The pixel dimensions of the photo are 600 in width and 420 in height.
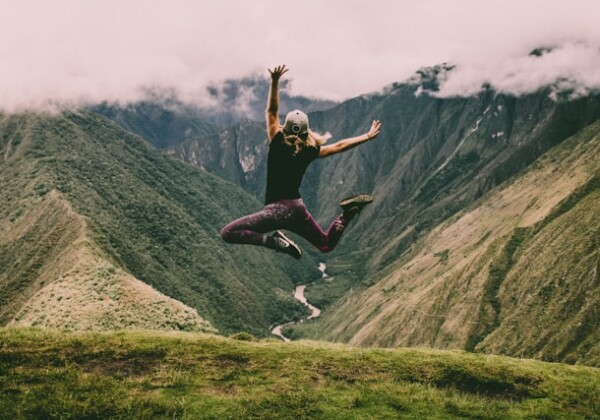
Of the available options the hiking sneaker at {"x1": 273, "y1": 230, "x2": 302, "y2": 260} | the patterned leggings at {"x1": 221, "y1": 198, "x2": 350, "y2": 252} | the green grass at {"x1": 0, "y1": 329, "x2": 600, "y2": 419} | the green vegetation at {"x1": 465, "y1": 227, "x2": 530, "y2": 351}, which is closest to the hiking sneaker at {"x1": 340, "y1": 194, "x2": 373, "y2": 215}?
the patterned leggings at {"x1": 221, "y1": 198, "x2": 350, "y2": 252}

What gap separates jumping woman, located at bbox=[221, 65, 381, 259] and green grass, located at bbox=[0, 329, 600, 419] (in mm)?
4438

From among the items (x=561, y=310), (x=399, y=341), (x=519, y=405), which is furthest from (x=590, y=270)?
(x=519, y=405)

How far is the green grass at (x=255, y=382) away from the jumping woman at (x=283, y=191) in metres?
4.44

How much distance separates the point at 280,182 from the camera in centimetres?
1229

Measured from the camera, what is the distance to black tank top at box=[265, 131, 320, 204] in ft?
39.4

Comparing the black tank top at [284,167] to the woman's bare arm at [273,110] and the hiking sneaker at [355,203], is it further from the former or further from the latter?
the hiking sneaker at [355,203]

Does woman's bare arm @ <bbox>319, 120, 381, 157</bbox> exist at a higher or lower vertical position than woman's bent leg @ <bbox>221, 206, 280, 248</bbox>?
higher

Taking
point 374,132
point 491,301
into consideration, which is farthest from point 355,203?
point 491,301

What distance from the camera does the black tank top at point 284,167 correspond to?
12008 mm

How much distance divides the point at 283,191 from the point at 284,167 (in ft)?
1.92

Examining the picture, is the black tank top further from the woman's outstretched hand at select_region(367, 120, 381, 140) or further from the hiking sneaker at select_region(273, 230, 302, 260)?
the woman's outstretched hand at select_region(367, 120, 381, 140)

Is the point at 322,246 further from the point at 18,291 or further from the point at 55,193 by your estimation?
the point at 55,193

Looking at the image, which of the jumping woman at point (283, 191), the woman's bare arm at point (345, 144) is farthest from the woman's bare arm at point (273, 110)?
the woman's bare arm at point (345, 144)

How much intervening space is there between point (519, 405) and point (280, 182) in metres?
9.62
